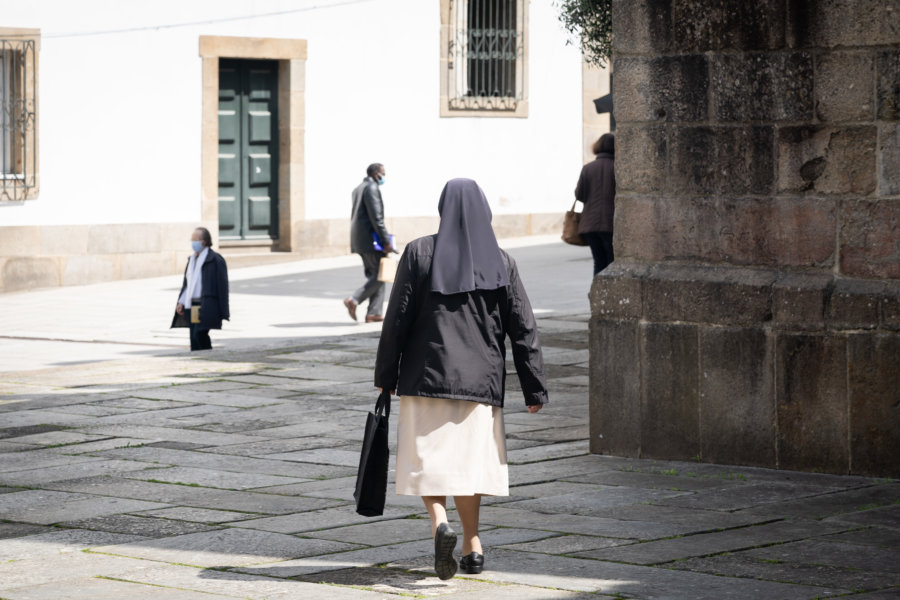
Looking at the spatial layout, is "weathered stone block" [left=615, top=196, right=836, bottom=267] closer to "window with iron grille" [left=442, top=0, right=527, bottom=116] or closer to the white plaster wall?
the white plaster wall

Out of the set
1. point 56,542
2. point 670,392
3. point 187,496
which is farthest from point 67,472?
point 670,392

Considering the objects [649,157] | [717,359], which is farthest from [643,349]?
[649,157]

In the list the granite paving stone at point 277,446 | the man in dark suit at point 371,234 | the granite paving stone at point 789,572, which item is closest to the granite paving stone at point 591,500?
the granite paving stone at point 789,572

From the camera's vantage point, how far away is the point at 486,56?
929 inches

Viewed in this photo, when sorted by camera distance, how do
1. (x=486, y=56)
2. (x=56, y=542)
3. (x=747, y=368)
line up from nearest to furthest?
(x=56, y=542), (x=747, y=368), (x=486, y=56)

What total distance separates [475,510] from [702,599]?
100 centimetres

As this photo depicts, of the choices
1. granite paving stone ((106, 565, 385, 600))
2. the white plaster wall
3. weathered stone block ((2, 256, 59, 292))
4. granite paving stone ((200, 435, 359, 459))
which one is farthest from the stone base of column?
the white plaster wall

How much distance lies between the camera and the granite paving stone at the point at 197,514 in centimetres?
703

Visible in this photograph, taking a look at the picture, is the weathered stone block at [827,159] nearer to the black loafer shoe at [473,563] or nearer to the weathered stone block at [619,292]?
the weathered stone block at [619,292]

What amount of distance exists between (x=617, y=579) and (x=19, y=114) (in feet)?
48.3

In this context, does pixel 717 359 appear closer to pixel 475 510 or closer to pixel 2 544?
pixel 475 510

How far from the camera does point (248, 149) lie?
71.4 feet

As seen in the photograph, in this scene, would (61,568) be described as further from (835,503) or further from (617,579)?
(835,503)

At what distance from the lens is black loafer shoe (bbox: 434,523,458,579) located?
575cm
